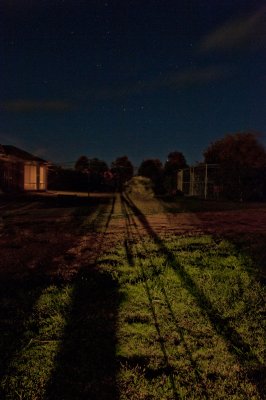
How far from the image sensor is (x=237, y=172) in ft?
66.8

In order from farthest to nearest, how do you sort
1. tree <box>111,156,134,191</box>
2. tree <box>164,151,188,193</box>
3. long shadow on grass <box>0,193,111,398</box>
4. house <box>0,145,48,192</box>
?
1. tree <box>111,156,134,191</box>
2. tree <box>164,151,188,193</box>
3. house <box>0,145,48,192</box>
4. long shadow on grass <box>0,193,111,398</box>

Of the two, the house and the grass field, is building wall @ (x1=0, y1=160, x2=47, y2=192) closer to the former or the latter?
the house

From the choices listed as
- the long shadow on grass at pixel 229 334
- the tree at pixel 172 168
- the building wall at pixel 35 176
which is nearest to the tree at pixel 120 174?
the tree at pixel 172 168

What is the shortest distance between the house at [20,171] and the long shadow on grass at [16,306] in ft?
A: 70.6

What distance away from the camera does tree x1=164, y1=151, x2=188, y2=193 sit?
3500 cm

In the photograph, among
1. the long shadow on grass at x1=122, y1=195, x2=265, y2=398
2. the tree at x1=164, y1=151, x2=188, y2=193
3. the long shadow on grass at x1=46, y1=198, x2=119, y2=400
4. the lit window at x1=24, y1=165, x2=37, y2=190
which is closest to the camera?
the long shadow on grass at x1=46, y1=198, x2=119, y2=400

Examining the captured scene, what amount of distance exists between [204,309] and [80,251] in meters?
2.92

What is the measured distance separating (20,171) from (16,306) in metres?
26.9

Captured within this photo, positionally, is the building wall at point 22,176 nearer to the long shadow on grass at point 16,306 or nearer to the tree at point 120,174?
the tree at point 120,174

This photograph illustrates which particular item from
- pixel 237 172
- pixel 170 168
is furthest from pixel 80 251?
pixel 170 168

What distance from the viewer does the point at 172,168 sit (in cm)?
4238

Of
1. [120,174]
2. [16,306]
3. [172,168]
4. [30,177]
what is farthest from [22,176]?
[16,306]

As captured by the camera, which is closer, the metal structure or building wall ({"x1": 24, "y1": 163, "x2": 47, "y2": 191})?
the metal structure

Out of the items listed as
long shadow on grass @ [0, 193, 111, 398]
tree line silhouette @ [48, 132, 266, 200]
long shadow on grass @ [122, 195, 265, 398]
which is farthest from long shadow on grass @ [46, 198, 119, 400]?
tree line silhouette @ [48, 132, 266, 200]
